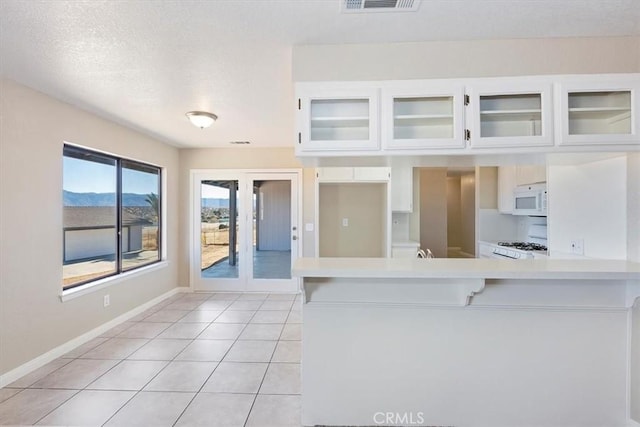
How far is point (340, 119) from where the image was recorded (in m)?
1.93

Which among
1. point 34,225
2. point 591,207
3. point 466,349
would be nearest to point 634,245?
point 591,207

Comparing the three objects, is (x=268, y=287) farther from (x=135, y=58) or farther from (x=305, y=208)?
(x=135, y=58)

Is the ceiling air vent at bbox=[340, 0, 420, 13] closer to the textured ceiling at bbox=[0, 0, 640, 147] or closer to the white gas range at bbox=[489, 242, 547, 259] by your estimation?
the textured ceiling at bbox=[0, 0, 640, 147]

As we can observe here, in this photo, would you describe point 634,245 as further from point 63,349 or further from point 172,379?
point 63,349

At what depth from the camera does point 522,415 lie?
1894 millimetres

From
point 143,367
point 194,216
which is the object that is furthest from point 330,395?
point 194,216

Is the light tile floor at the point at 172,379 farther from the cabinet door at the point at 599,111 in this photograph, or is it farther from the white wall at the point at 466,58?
the cabinet door at the point at 599,111

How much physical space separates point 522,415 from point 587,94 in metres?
1.91

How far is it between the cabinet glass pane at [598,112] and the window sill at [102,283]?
13.7ft

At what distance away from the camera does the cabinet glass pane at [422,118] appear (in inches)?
74.7

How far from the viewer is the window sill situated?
120 inches

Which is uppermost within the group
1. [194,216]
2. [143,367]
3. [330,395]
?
[194,216]

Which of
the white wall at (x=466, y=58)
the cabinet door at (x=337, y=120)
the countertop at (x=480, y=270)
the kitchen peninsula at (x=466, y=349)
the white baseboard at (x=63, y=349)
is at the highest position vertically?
the white wall at (x=466, y=58)

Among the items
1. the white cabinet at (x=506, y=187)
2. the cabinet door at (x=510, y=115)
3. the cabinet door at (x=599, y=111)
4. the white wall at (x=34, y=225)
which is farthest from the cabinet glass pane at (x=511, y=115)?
the white wall at (x=34, y=225)
